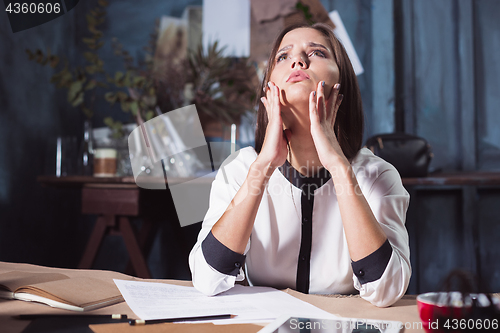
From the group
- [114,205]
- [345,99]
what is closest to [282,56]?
[345,99]

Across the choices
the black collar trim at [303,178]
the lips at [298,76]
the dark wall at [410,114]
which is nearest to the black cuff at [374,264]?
the black collar trim at [303,178]

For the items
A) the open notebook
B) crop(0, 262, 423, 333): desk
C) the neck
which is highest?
the neck

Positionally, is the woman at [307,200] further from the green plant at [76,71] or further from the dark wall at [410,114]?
the green plant at [76,71]

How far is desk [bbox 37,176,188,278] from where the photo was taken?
1724mm

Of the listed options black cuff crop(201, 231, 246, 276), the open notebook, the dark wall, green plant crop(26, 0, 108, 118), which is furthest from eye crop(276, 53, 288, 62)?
green plant crop(26, 0, 108, 118)

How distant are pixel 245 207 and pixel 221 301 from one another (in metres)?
0.22

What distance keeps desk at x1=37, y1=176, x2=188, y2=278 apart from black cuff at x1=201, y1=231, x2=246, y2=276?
950 mm

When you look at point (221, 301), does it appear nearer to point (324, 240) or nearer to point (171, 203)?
point (324, 240)

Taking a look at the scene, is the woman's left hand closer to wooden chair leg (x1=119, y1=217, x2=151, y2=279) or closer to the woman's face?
the woman's face

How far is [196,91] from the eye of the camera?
6.75ft

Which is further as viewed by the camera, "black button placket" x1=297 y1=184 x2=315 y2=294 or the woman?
"black button placket" x1=297 y1=184 x2=315 y2=294

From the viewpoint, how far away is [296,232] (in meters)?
0.98

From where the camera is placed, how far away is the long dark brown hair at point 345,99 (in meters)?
1.04

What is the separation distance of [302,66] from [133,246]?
4.01 ft
